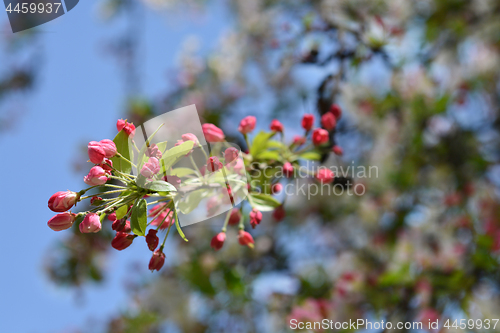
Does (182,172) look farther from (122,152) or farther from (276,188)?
(276,188)

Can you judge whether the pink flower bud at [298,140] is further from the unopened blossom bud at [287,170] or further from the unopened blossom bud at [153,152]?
the unopened blossom bud at [153,152]

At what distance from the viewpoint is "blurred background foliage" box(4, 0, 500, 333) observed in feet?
4.97

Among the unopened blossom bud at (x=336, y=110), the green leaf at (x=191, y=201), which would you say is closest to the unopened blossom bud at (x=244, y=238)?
the green leaf at (x=191, y=201)

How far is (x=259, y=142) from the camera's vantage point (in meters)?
0.67

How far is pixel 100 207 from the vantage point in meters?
0.50

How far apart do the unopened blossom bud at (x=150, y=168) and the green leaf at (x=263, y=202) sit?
198mm

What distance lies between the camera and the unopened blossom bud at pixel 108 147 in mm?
467

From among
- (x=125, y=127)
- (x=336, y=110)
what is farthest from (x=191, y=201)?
(x=336, y=110)

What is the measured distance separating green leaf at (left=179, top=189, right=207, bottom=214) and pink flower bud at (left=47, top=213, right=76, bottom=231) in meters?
0.15

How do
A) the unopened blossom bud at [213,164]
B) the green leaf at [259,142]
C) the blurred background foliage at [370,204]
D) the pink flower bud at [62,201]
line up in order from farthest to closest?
the blurred background foliage at [370,204] < the green leaf at [259,142] < the unopened blossom bud at [213,164] < the pink flower bud at [62,201]

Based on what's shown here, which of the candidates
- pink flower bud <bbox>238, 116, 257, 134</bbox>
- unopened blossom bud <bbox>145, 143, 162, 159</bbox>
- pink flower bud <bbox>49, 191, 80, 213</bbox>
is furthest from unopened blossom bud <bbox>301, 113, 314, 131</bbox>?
pink flower bud <bbox>49, 191, 80, 213</bbox>

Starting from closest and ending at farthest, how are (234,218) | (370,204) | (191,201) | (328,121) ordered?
(191,201), (234,218), (328,121), (370,204)

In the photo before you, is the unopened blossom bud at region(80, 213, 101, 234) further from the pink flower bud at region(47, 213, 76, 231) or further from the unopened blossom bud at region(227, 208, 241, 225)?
the unopened blossom bud at region(227, 208, 241, 225)

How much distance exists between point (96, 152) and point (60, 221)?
0.10 metres
